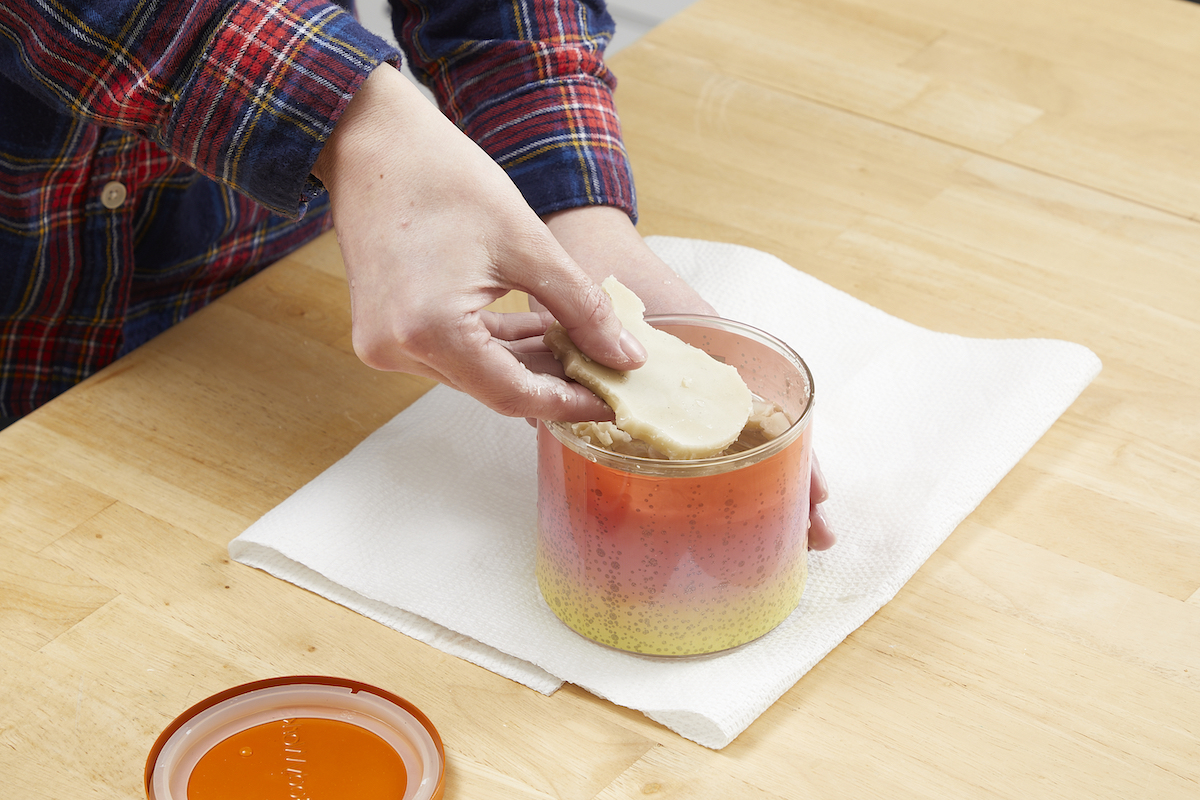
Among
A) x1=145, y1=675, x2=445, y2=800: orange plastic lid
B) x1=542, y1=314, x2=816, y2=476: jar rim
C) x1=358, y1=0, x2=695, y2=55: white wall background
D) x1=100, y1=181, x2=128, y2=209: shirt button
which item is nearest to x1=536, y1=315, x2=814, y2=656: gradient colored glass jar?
x1=542, y1=314, x2=816, y2=476: jar rim

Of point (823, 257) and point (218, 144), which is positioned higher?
point (218, 144)

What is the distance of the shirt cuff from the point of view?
1.72 ft

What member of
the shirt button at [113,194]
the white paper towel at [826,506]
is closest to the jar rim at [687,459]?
the white paper towel at [826,506]

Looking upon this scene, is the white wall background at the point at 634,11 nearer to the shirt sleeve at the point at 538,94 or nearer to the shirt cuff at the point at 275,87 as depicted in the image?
the shirt sleeve at the point at 538,94

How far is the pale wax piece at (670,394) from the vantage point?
50 cm

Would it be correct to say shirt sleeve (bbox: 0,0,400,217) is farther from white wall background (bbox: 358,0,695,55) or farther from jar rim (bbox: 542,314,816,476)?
white wall background (bbox: 358,0,695,55)

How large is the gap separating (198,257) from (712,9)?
531 mm

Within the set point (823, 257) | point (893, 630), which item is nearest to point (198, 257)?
point (823, 257)

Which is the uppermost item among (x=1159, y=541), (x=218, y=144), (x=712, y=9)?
(x=218, y=144)

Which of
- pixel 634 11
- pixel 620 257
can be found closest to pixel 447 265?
pixel 620 257

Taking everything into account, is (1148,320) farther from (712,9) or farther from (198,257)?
(198,257)

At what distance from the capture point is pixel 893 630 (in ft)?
1.90

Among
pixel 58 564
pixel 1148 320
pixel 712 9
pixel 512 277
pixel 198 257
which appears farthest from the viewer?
pixel 712 9

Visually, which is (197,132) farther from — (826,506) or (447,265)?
(826,506)
